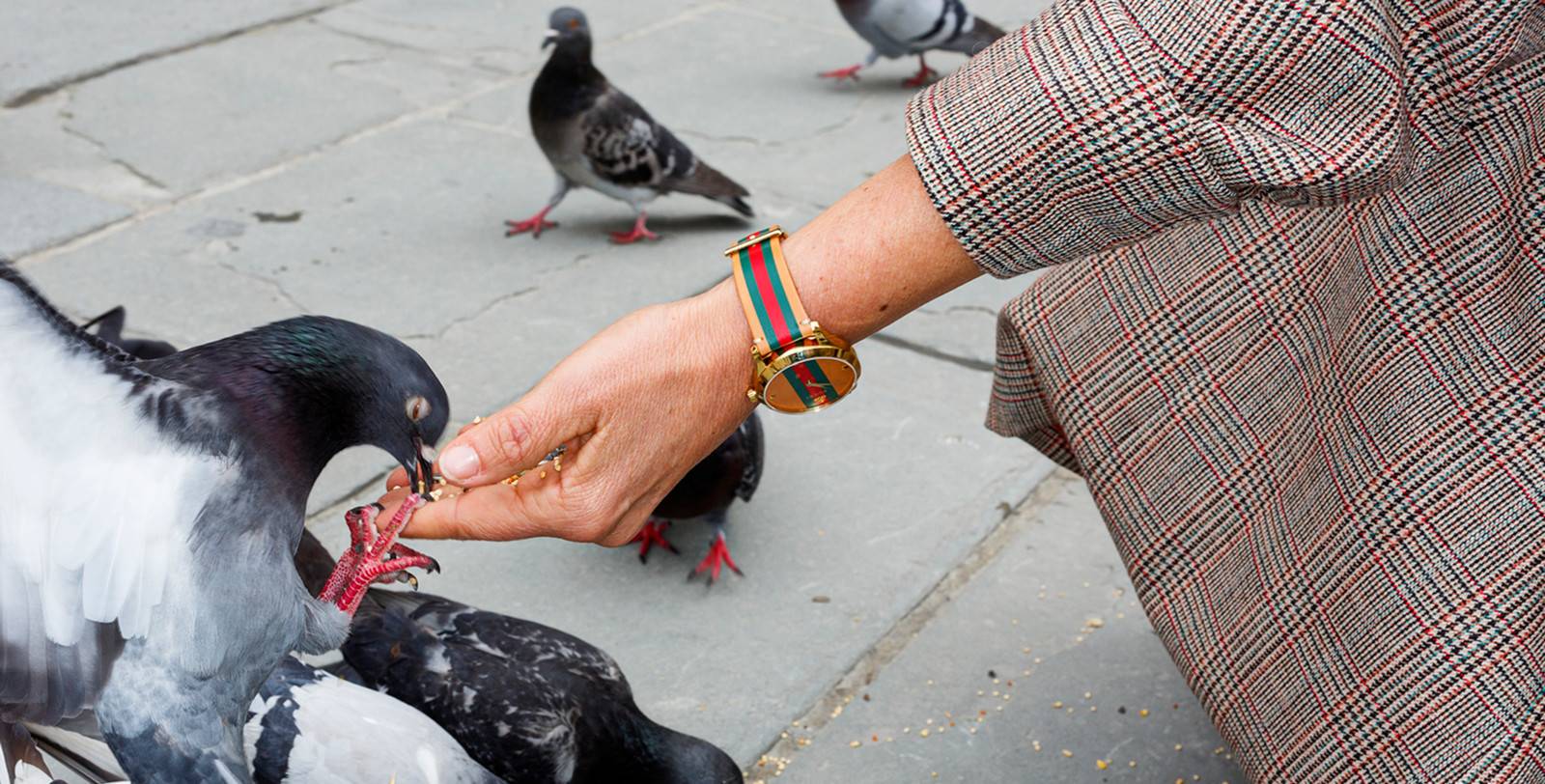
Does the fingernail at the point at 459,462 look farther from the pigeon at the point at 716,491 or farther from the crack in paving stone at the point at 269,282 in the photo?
the crack in paving stone at the point at 269,282

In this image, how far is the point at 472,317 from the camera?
3.78m

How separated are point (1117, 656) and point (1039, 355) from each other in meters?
0.84

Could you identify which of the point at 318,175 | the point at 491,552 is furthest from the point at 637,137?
the point at 491,552

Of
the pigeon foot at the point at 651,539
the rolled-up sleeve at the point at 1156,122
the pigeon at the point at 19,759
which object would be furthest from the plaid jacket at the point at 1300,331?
the pigeon at the point at 19,759

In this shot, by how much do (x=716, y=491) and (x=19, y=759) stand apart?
4.28 ft

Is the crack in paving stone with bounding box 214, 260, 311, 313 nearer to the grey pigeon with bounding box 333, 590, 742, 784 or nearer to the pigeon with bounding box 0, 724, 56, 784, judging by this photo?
the grey pigeon with bounding box 333, 590, 742, 784

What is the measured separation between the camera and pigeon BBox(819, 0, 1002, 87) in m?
5.56

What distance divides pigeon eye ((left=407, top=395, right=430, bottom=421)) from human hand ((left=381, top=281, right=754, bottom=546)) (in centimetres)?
14

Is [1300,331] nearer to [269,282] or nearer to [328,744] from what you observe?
[328,744]

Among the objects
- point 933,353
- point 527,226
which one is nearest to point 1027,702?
point 933,353

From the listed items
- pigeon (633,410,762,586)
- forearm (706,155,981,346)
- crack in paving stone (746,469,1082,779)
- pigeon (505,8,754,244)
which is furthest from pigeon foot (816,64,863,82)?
forearm (706,155,981,346)

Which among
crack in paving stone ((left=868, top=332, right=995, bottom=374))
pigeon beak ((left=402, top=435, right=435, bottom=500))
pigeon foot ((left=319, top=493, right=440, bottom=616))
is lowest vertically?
crack in paving stone ((left=868, top=332, right=995, bottom=374))

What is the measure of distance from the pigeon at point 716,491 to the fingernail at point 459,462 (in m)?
1.09

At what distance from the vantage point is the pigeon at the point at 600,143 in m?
4.26
